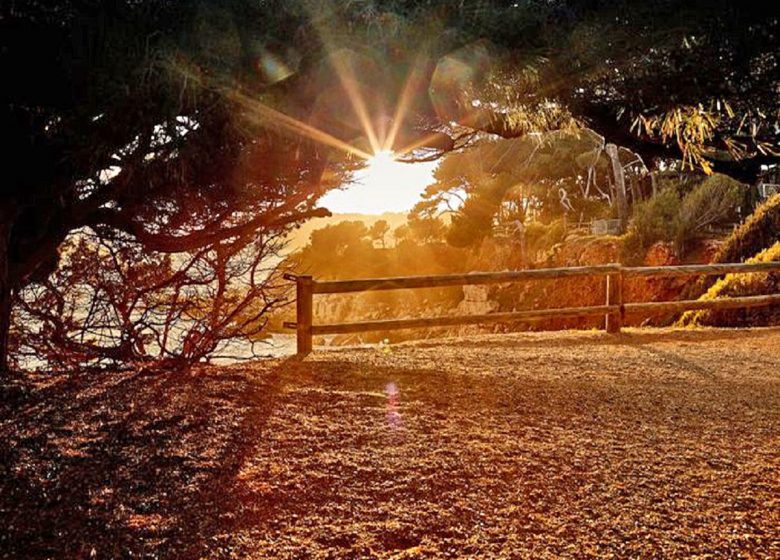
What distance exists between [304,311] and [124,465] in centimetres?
409

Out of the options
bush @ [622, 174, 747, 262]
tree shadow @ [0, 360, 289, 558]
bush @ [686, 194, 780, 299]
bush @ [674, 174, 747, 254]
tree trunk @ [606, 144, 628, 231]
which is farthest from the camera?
tree trunk @ [606, 144, 628, 231]

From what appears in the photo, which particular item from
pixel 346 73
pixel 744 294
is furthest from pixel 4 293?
pixel 744 294

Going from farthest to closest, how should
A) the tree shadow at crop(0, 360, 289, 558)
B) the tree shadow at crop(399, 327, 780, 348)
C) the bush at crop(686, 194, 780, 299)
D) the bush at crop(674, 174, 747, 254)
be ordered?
the bush at crop(674, 174, 747, 254), the bush at crop(686, 194, 780, 299), the tree shadow at crop(399, 327, 780, 348), the tree shadow at crop(0, 360, 289, 558)

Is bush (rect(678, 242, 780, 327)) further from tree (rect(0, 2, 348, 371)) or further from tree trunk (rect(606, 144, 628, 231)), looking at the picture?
tree trunk (rect(606, 144, 628, 231))

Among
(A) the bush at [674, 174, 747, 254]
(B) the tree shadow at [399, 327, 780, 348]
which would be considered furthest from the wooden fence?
(A) the bush at [674, 174, 747, 254]

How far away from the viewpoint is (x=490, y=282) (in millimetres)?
8164

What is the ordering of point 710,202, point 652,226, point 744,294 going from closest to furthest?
point 744,294 → point 652,226 → point 710,202

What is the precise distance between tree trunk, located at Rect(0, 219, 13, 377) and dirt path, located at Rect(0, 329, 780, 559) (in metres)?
0.58

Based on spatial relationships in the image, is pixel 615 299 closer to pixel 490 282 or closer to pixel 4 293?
pixel 490 282

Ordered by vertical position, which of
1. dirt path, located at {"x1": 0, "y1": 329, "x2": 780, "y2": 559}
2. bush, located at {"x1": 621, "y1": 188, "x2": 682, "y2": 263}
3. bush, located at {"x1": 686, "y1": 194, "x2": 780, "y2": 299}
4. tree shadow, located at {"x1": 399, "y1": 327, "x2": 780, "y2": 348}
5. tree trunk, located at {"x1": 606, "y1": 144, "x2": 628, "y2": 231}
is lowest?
dirt path, located at {"x1": 0, "y1": 329, "x2": 780, "y2": 559}

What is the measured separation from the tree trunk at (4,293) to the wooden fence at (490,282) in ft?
9.45

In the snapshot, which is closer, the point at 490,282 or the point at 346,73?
the point at 346,73

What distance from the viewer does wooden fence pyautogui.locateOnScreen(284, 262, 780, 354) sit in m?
7.10

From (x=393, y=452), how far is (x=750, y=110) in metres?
3.00
